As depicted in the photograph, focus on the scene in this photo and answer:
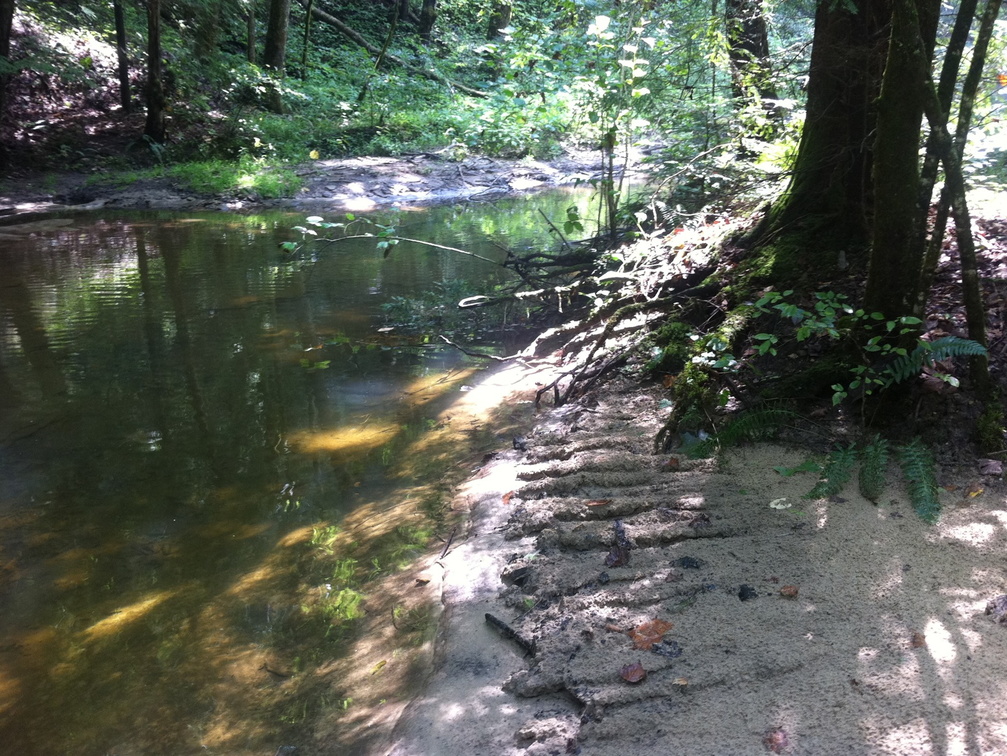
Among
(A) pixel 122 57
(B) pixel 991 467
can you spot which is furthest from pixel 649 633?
(A) pixel 122 57

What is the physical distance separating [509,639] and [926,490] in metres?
1.94

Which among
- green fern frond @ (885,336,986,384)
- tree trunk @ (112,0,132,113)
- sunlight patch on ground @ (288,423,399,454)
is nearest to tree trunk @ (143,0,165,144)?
tree trunk @ (112,0,132,113)

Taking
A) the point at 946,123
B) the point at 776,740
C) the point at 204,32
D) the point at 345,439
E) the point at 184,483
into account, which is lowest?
the point at 184,483

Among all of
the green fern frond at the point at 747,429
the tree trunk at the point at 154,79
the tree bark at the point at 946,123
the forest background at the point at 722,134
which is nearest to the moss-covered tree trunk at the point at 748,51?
the forest background at the point at 722,134

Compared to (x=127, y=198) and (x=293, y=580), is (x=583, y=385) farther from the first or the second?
(x=127, y=198)

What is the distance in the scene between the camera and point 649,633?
2.88 metres

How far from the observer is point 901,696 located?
2.36 meters

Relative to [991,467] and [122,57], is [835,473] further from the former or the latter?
[122,57]

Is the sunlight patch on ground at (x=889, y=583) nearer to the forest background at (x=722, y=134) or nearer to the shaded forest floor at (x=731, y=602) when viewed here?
the shaded forest floor at (x=731, y=602)

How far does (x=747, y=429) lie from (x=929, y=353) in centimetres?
95

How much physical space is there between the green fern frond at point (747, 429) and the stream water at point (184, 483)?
66.2 inches

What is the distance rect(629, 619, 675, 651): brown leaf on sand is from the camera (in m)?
2.82

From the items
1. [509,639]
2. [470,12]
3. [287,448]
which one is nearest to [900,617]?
[509,639]

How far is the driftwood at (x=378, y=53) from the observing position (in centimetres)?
2494
